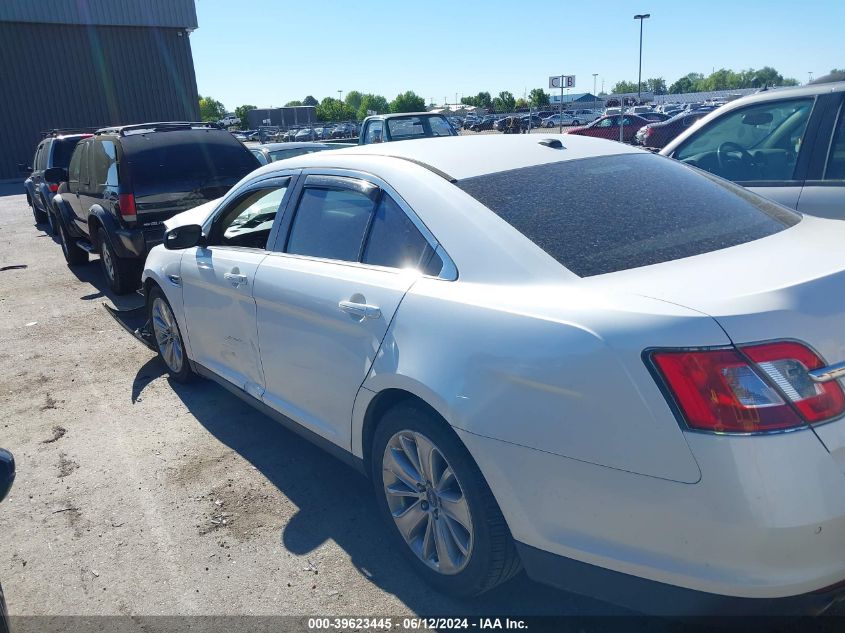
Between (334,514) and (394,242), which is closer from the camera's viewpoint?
(394,242)

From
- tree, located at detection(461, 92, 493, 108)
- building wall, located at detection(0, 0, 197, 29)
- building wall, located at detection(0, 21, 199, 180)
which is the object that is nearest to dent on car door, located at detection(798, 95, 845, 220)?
building wall, located at detection(0, 0, 197, 29)

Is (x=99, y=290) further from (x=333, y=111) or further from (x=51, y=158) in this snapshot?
(x=333, y=111)

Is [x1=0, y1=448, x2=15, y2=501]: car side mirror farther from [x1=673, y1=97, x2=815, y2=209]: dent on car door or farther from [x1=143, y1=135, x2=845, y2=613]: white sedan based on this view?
[x1=673, y1=97, x2=815, y2=209]: dent on car door

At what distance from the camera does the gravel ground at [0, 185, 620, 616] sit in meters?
2.83

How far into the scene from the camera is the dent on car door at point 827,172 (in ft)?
13.9

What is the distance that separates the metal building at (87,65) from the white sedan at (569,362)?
3246cm

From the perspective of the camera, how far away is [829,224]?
9.47ft

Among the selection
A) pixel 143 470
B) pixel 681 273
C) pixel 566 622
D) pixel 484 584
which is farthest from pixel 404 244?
pixel 143 470

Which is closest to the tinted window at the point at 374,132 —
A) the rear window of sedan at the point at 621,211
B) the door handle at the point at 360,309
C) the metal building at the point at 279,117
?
the rear window of sedan at the point at 621,211

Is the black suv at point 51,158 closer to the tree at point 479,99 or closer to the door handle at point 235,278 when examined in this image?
the door handle at point 235,278

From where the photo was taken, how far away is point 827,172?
4.33m

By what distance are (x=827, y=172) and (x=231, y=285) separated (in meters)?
3.76

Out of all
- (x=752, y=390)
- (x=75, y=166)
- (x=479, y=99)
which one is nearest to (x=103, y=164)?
(x=75, y=166)

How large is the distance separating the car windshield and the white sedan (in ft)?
37.0
